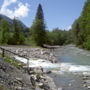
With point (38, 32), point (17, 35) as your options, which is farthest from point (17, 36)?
point (38, 32)

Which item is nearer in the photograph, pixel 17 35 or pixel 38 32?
pixel 38 32

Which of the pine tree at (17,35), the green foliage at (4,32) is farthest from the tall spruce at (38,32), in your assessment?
the green foliage at (4,32)

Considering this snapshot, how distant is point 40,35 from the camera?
2534 inches

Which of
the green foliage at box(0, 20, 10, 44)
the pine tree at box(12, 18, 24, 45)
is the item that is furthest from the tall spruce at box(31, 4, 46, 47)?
the green foliage at box(0, 20, 10, 44)

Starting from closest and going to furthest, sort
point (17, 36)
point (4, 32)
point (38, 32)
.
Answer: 1. point (4, 32)
2. point (38, 32)
3. point (17, 36)

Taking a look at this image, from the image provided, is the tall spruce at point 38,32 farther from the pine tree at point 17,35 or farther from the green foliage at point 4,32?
the green foliage at point 4,32

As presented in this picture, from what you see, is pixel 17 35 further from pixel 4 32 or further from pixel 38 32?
pixel 38 32

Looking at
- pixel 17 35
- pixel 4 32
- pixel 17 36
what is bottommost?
pixel 17 36

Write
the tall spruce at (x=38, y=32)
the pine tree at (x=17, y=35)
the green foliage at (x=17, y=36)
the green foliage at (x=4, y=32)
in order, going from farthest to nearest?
the pine tree at (x=17, y=35) < the green foliage at (x=17, y=36) < the tall spruce at (x=38, y=32) < the green foliage at (x=4, y=32)

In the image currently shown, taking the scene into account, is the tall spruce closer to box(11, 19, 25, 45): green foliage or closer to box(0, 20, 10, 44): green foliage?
box(11, 19, 25, 45): green foliage

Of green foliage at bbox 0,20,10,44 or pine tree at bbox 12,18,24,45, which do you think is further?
pine tree at bbox 12,18,24,45

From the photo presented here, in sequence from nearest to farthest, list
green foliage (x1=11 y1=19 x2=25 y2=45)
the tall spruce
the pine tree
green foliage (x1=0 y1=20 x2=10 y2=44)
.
Result: 1. green foliage (x1=0 y1=20 x2=10 y2=44)
2. the tall spruce
3. green foliage (x1=11 y1=19 x2=25 y2=45)
4. the pine tree

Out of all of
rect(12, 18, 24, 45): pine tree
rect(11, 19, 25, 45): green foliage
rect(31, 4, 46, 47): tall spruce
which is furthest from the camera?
rect(12, 18, 24, 45): pine tree

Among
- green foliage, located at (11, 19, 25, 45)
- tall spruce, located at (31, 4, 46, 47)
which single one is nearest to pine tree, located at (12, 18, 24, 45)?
green foliage, located at (11, 19, 25, 45)
